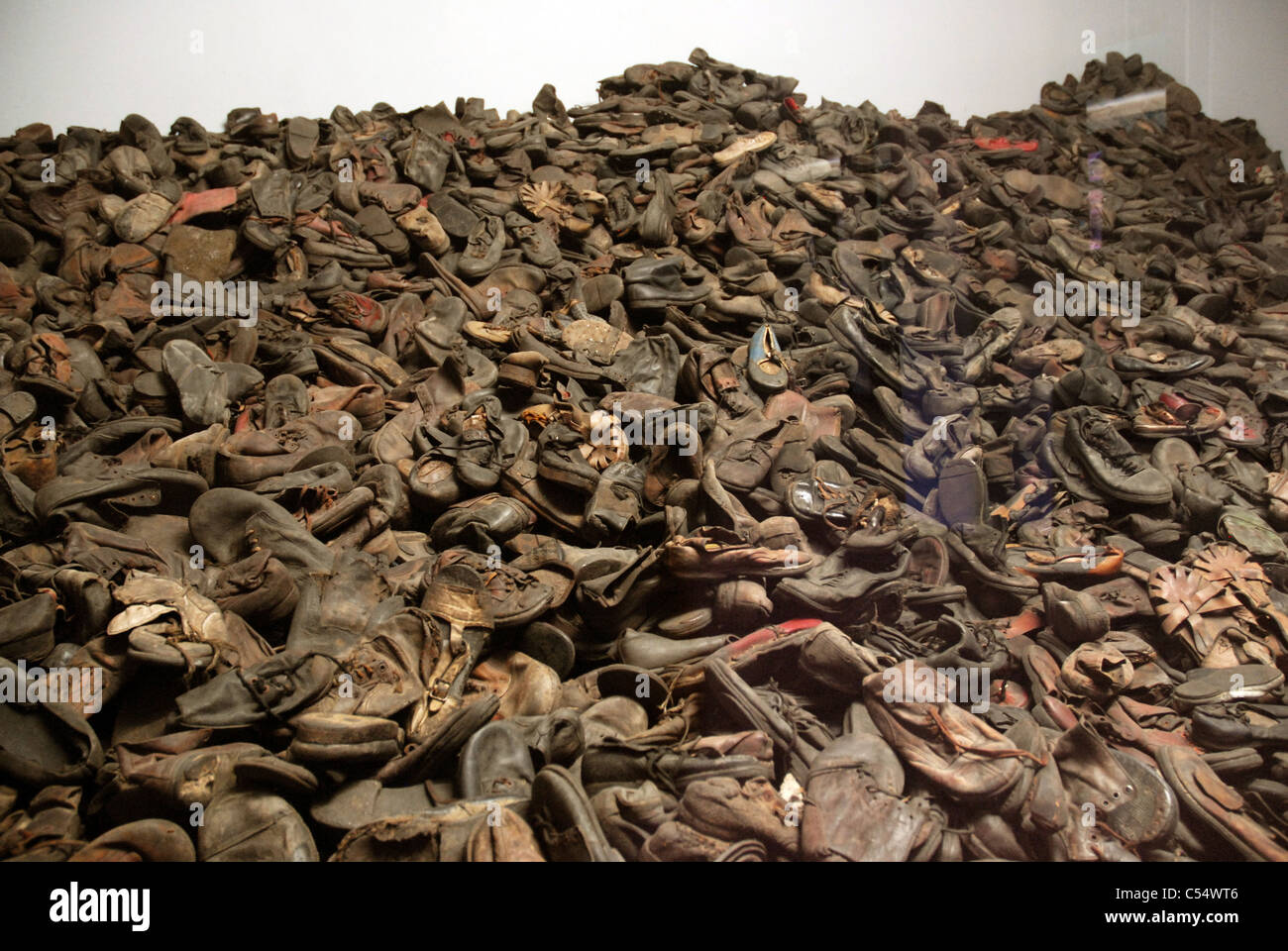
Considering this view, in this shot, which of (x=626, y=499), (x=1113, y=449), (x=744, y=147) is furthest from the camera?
(x=744, y=147)

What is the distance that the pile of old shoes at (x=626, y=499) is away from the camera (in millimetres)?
1900

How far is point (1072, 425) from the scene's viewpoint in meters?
3.28

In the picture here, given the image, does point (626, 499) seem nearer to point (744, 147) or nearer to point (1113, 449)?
point (1113, 449)

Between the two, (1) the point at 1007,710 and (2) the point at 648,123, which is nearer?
(1) the point at 1007,710

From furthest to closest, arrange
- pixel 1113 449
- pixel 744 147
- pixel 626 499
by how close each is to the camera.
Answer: pixel 744 147, pixel 1113 449, pixel 626 499

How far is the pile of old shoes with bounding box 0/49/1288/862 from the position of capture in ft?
6.23

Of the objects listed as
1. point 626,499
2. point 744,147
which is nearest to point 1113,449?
point 626,499

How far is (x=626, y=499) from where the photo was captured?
2.78m

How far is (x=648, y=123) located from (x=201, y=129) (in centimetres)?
275

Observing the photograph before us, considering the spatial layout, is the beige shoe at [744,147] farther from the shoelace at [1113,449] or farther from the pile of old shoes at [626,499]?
the shoelace at [1113,449]

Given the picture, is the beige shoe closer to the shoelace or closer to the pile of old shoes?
the pile of old shoes
